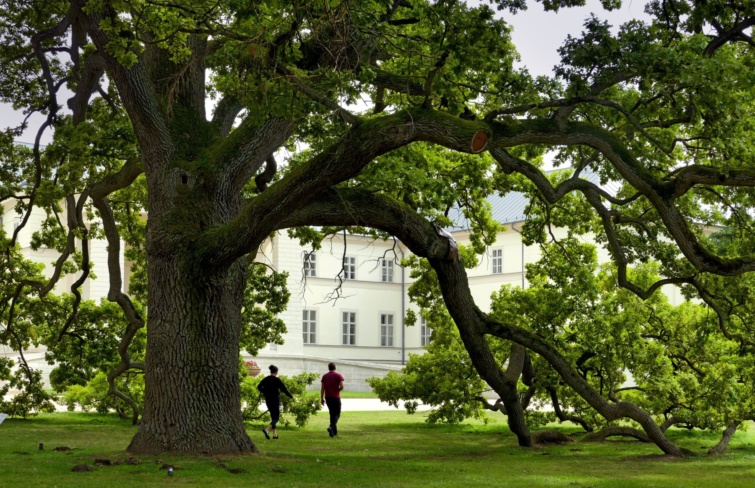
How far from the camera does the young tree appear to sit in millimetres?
12453

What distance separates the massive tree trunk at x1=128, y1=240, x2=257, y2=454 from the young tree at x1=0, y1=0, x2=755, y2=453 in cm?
3

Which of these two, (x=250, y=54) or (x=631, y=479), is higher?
(x=250, y=54)

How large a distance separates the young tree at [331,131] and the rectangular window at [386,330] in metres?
42.7

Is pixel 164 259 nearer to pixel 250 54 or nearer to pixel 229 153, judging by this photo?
pixel 229 153

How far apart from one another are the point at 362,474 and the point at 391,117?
4577mm

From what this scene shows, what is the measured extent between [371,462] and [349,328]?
148 ft

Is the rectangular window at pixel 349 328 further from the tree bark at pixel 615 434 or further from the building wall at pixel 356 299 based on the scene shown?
the tree bark at pixel 615 434

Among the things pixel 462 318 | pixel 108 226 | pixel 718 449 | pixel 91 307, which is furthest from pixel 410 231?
pixel 91 307

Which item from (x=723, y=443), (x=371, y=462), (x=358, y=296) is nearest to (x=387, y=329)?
(x=358, y=296)

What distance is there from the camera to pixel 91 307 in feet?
75.5

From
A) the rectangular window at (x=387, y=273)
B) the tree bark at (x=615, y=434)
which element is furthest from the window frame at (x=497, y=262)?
the tree bark at (x=615, y=434)

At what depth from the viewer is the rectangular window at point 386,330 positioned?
202 ft

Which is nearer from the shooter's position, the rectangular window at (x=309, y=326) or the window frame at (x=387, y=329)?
the rectangular window at (x=309, y=326)

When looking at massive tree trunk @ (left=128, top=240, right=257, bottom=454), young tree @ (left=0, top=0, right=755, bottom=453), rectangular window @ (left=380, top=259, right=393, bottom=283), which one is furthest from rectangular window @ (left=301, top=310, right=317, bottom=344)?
massive tree trunk @ (left=128, top=240, right=257, bottom=454)
